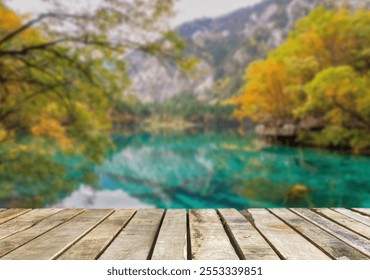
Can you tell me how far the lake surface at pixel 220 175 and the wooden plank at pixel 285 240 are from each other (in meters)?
3.14

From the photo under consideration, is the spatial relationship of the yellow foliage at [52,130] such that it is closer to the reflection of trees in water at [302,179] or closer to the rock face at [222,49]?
the rock face at [222,49]

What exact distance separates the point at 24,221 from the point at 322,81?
5.80 meters

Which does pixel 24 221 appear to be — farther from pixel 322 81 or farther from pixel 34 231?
pixel 322 81

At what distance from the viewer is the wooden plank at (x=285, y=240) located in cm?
92

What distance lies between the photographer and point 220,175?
19.6ft

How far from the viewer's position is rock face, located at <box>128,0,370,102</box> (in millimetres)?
3734

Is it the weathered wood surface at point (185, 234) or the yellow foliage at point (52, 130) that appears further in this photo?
the yellow foliage at point (52, 130)

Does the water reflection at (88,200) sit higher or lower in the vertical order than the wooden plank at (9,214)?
lower

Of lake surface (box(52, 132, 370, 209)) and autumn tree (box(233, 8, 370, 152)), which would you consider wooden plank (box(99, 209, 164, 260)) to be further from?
autumn tree (box(233, 8, 370, 152))

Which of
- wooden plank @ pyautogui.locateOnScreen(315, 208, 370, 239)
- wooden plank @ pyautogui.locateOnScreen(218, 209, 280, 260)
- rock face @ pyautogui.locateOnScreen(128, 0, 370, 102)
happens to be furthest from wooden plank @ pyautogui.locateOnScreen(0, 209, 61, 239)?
rock face @ pyautogui.locateOnScreen(128, 0, 370, 102)

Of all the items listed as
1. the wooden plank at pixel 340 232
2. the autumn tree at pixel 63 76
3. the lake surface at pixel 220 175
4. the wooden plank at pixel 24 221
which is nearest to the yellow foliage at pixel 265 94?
the lake surface at pixel 220 175

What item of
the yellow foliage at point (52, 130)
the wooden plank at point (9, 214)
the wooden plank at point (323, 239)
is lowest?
the wooden plank at point (9, 214)

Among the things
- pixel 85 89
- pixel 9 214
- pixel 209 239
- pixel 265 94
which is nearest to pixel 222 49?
pixel 85 89

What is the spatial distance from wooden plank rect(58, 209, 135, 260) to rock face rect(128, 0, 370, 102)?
250 cm
